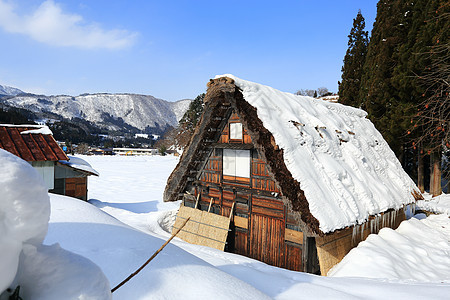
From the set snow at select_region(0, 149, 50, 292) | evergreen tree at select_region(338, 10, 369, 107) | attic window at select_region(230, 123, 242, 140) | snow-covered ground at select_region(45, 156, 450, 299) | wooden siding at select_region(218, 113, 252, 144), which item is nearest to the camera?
snow at select_region(0, 149, 50, 292)

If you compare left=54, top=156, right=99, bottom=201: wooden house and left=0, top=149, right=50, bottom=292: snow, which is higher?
left=0, top=149, right=50, bottom=292: snow

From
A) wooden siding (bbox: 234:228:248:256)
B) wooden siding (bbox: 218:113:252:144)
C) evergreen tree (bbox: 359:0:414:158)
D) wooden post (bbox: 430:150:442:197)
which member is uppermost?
evergreen tree (bbox: 359:0:414:158)

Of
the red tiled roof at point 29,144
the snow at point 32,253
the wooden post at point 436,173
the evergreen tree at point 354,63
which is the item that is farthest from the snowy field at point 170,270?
the evergreen tree at point 354,63

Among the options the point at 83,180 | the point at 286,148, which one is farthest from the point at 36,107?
the point at 286,148

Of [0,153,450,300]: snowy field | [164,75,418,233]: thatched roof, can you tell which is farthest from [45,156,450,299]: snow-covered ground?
[164,75,418,233]: thatched roof

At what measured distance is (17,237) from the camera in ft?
3.19

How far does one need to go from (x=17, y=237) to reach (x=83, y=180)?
13.3 metres

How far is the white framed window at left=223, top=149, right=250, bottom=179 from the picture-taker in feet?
22.6

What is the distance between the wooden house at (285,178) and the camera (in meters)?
5.39

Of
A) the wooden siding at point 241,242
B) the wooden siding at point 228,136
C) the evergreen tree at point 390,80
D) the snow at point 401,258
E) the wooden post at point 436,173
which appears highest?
the evergreen tree at point 390,80

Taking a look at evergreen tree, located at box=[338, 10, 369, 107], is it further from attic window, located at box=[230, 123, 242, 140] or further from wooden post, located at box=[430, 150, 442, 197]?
attic window, located at box=[230, 123, 242, 140]

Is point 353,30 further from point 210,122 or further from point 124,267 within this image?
point 124,267

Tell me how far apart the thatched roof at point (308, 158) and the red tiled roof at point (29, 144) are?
6028mm

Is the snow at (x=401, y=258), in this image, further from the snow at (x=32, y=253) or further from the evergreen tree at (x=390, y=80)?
the evergreen tree at (x=390, y=80)
